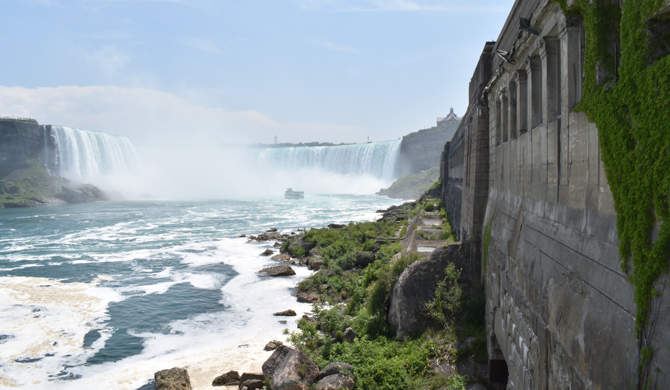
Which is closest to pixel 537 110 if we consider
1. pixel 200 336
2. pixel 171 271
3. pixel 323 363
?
pixel 323 363

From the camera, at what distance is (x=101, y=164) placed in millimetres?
83125

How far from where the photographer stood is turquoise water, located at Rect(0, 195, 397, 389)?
39.1 ft

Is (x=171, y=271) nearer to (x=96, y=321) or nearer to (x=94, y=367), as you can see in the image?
(x=96, y=321)

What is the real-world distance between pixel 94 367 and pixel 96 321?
4.10m

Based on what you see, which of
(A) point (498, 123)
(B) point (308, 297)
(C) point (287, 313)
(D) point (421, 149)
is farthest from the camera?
(D) point (421, 149)

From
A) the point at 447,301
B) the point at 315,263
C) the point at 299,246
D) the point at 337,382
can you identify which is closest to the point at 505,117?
the point at 447,301

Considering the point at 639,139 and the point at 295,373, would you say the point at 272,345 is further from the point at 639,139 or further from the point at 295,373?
the point at 639,139

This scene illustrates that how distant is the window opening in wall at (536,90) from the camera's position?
21.4 ft

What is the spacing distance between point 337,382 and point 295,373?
94cm

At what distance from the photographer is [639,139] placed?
3.32 m

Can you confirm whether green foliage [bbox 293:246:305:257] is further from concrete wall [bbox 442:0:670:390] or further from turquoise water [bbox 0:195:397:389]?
concrete wall [bbox 442:0:670:390]

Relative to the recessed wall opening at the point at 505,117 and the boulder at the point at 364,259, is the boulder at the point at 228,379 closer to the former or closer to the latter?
the recessed wall opening at the point at 505,117

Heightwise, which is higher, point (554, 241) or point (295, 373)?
point (554, 241)

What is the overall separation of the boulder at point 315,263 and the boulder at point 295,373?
42.3 feet
